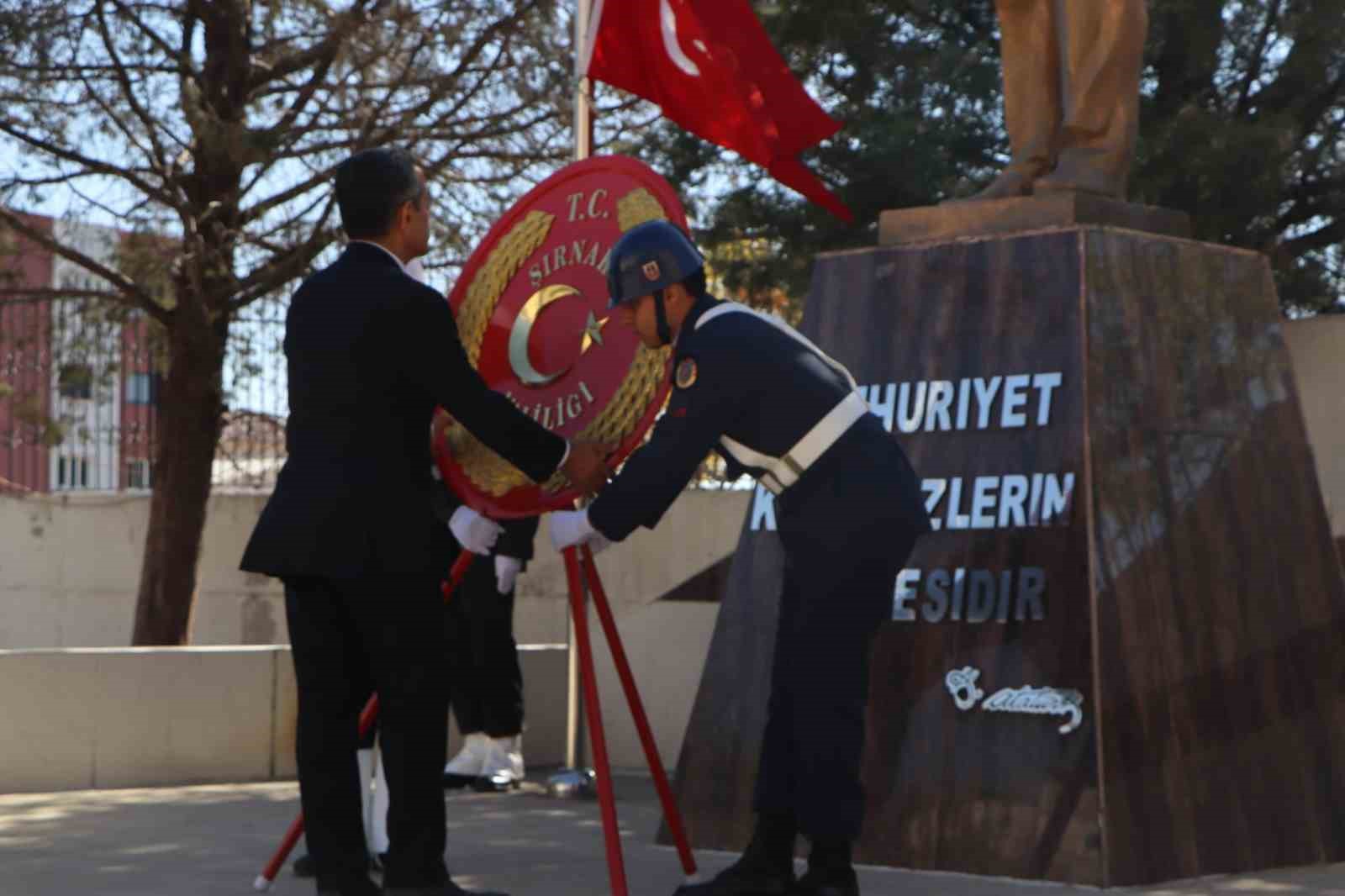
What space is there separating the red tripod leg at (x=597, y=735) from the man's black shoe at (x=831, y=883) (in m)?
0.49

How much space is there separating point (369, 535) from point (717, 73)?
4.63 metres

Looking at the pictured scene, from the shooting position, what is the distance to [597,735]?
592cm

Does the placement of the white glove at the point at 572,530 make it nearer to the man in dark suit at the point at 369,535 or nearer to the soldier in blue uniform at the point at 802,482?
A: the soldier in blue uniform at the point at 802,482

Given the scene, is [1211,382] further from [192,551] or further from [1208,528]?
[192,551]

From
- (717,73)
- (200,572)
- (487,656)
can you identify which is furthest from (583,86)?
(200,572)

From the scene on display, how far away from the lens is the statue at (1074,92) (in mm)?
7242

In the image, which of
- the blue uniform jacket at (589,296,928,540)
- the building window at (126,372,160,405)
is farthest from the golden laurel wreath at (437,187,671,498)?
the building window at (126,372,160,405)

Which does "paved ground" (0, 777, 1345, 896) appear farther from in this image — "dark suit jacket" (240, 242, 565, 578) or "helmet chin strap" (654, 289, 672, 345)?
"helmet chin strap" (654, 289, 672, 345)

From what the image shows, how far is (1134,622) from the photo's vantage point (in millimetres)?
6539

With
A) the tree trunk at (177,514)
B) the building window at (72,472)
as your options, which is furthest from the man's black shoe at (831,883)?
the building window at (72,472)

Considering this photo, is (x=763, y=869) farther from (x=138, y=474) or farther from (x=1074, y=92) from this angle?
(x=138, y=474)

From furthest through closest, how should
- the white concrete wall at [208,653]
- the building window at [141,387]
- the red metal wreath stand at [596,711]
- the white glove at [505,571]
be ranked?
the building window at [141,387] → the white glove at [505,571] → the white concrete wall at [208,653] → the red metal wreath stand at [596,711]

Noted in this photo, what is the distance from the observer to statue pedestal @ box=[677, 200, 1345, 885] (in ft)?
21.3

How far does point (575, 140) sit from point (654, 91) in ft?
1.35
